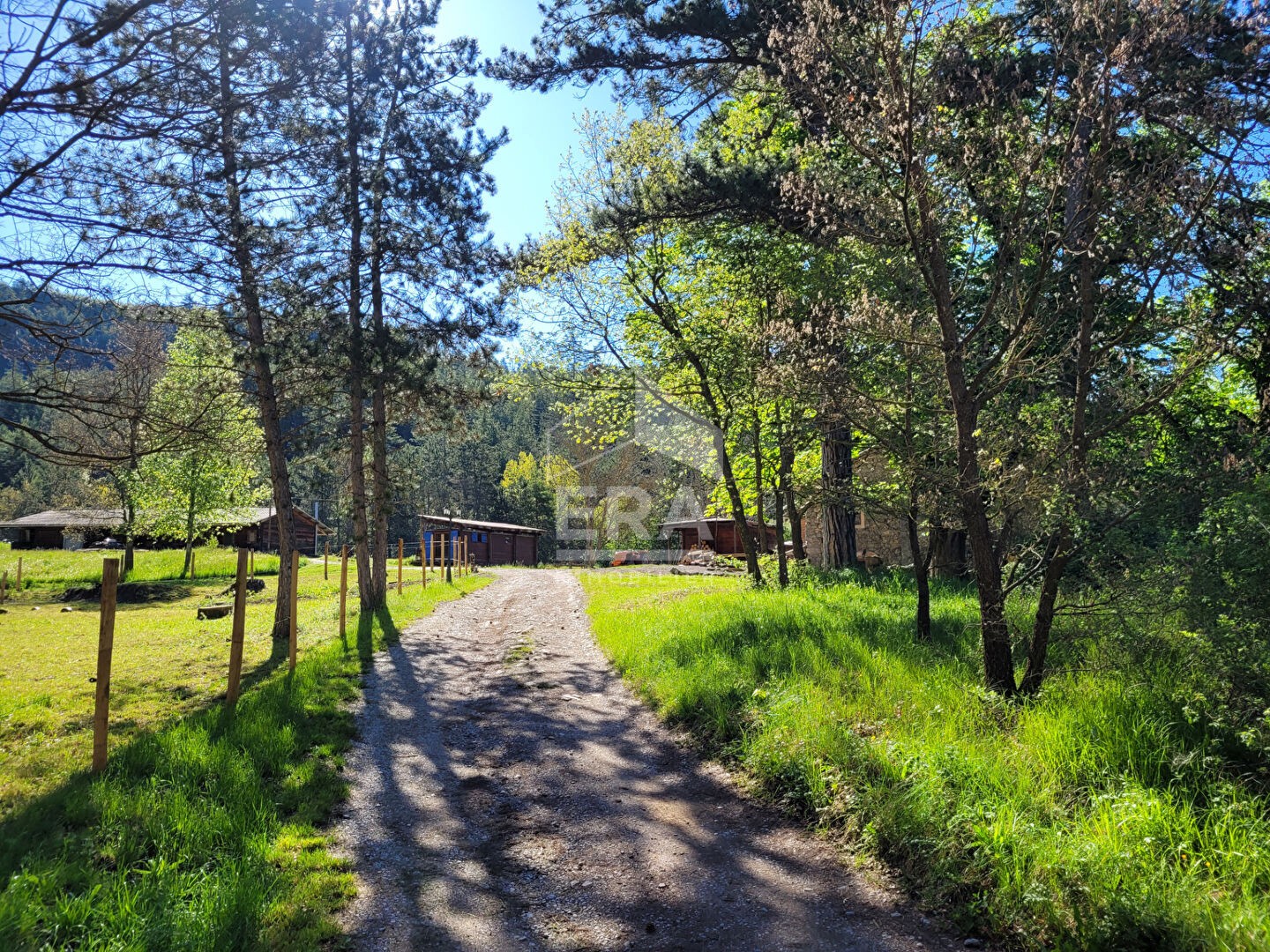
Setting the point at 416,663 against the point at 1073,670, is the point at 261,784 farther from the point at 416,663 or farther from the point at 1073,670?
the point at 1073,670

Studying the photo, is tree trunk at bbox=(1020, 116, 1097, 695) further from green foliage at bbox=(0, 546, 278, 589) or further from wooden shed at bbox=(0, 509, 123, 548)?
wooden shed at bbox=(0, 509, 123, 548)

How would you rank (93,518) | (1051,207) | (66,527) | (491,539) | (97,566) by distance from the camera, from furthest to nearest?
(491,539) < (66,527) < (93,518) < (97,566) < (1051,207)

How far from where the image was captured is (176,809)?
442 cm

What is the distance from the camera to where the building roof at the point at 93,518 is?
36.8 m

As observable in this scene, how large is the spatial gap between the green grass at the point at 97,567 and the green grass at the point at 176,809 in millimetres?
23893

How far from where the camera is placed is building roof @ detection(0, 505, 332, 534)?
3675cm

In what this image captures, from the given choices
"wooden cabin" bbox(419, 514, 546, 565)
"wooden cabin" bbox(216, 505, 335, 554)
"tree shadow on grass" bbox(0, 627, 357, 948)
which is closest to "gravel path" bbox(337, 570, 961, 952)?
"tree shadow on grass" bbox(0, 627, 357, 948)

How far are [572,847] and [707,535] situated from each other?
156 ft

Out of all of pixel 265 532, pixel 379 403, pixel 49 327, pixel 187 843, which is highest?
pixel 379 403

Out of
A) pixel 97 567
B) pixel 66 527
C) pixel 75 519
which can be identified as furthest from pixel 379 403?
pixel 66 527

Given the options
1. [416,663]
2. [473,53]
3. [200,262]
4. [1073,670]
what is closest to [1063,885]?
[1073,670]

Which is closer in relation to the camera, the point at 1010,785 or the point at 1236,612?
the point at 1010,785

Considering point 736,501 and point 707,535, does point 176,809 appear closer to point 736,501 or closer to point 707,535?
point 736,501

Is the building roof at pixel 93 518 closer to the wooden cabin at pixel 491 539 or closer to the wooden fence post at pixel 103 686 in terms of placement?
the wooden cabin at pixel 491 539
